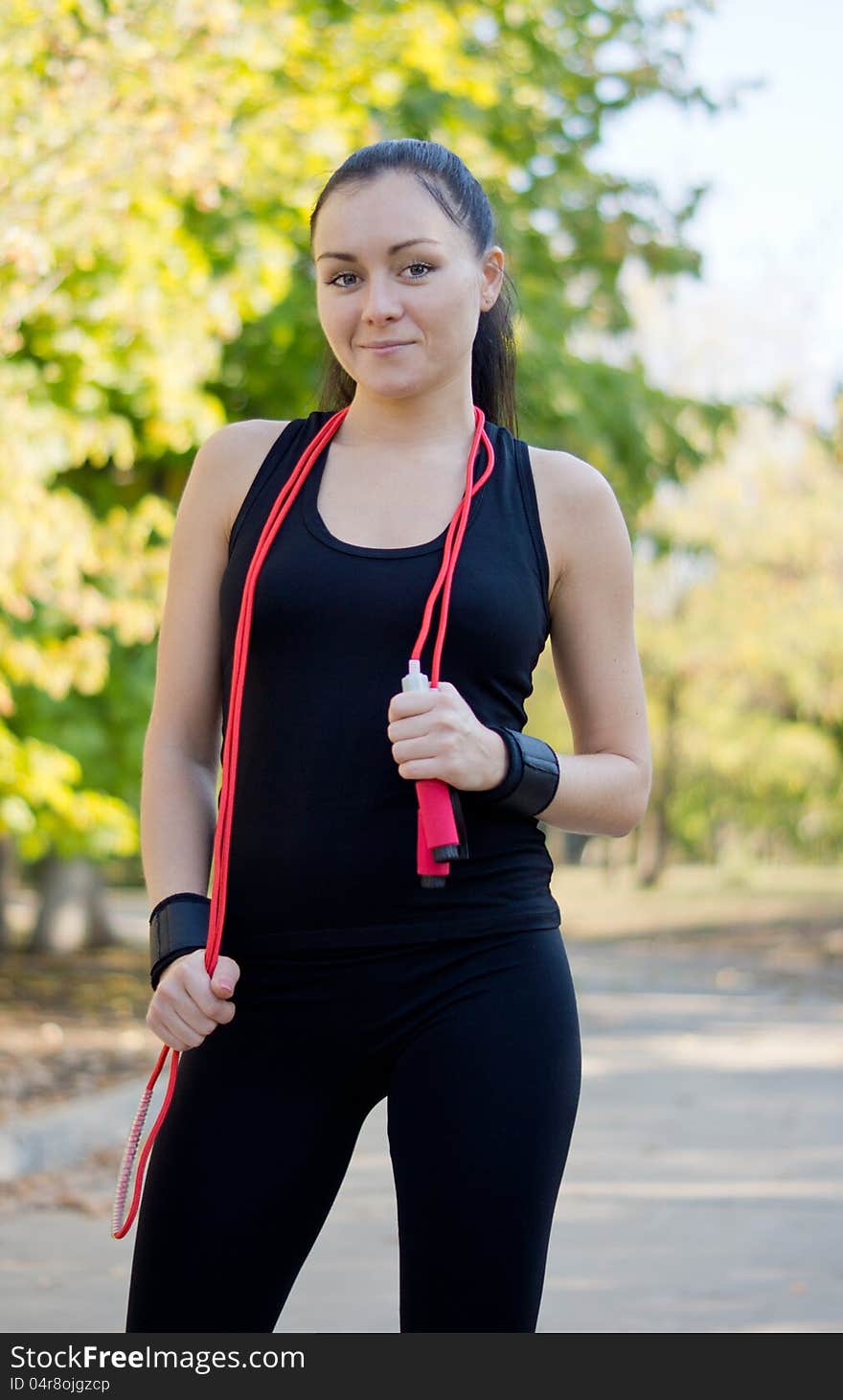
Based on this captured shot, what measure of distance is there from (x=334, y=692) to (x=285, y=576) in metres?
0.15

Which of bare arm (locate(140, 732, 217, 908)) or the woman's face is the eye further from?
bare arm (locate(140, 732, 217, 908))

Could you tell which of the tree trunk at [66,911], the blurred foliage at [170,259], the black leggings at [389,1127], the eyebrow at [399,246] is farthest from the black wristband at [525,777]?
the tree trunk at [66,911]

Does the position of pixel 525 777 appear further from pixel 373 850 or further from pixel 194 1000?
pixel 194 1000

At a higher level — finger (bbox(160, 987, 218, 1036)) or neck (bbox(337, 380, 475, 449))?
neck (bbox(337, 380, 475, 449))

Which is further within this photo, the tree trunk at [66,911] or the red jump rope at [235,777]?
the tree trunk at [66,911]

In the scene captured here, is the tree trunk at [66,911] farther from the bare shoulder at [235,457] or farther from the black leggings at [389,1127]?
the black leggings at [389,1127]

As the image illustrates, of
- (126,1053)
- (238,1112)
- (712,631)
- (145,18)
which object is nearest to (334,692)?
(238,1112)

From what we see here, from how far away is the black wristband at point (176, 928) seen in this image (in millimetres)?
2238

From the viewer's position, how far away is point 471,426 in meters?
2.46

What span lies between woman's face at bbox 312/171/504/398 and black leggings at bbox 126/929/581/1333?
0.72m

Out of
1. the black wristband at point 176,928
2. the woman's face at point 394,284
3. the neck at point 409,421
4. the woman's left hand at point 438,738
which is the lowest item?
the black wristband at point 176,928

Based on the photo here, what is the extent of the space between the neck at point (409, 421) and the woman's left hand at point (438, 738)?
42 centimetres

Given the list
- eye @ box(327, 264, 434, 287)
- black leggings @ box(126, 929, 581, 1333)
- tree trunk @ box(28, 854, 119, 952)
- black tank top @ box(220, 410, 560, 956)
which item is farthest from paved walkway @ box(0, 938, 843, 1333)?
tree trunk @ box(28, 854, 119, 952)

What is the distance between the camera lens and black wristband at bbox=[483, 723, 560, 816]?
2189 millimetres
